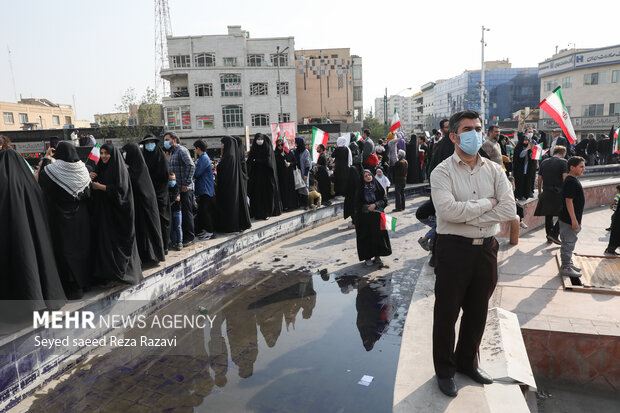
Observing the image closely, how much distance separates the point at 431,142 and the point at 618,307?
934 cm

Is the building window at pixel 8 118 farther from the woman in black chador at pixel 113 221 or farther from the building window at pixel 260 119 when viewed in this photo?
the woman in black chador at pixel 113 221

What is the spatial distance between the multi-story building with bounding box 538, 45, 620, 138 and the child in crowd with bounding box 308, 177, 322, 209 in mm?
39579

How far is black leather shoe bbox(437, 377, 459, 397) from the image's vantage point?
8.54ft

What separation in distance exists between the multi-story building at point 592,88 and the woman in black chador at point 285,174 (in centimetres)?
4033

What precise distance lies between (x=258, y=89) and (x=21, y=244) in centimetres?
3886

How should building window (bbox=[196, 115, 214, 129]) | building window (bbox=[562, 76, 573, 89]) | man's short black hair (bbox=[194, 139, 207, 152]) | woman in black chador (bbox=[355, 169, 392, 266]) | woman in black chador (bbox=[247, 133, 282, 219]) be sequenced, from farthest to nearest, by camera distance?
building window (bbox=[562, 76, 573, 89]) → building window (bbox=[196, 115, 214, 129]) → woman in black chador (bbox=[247, 133, 282, 219]) → man's short black hair (bbox=[194, 139, 207, 152]) → woman in black chador (bbox=[355, 169, 392, 266])

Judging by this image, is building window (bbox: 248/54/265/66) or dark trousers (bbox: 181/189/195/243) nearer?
dark trousers (bbox: 181/189/195/243)

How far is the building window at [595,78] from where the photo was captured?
130 feet

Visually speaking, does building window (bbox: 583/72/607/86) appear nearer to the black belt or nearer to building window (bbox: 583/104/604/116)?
building window (bbox: 583/104/604/116)

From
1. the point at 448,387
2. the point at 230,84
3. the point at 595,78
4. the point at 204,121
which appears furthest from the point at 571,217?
the point at 595,78

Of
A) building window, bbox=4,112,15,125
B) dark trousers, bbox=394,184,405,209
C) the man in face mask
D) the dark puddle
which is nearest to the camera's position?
the man in face mask

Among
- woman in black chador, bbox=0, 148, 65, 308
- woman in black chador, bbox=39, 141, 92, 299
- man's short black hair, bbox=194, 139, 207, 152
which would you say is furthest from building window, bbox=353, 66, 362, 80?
woman in black chador, bbox=0, 148, 65, 308

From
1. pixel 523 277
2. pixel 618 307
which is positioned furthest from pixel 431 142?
pixel 618 307

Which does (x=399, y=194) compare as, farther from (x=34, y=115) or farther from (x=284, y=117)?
(x=34, y=115)
